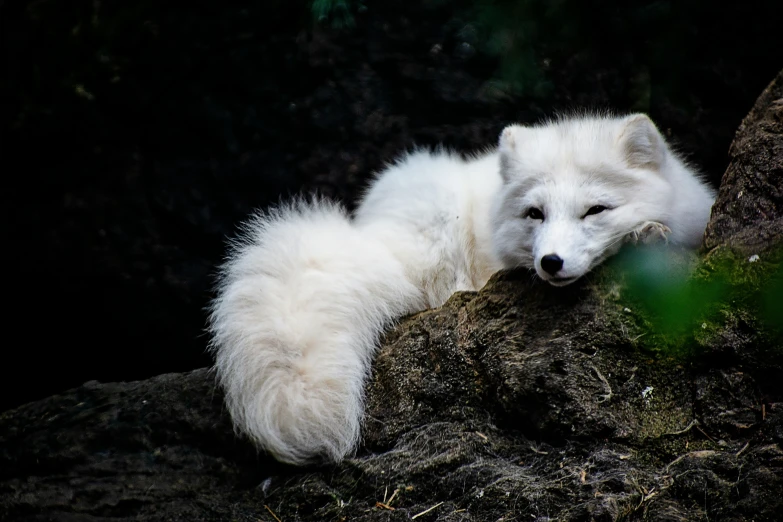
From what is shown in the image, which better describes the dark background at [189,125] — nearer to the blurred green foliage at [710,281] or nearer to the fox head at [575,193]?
the fox head at [575,193]

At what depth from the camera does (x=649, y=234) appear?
2.68 meters

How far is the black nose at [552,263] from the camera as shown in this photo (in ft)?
8.44

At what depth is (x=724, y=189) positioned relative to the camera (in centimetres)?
268

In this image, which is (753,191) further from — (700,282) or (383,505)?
(383,505)

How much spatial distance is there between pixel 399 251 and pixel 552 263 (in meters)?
0.96

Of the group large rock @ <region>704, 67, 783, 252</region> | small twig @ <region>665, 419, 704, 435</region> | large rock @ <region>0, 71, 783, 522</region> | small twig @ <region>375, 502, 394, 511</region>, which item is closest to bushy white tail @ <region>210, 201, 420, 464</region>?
large rock @ <region>0, 71, 783, 522</region>

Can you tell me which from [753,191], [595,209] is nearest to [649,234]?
[595,209]

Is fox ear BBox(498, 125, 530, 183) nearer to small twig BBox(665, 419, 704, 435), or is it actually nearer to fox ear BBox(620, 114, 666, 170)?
fox ear BBox(620, 114, 666, 170)

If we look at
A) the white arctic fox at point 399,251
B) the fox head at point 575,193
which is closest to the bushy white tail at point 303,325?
the white arctic fox at point 399,251

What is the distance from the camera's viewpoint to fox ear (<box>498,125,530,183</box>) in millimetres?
3162

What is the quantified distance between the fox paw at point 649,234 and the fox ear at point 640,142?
15.4 inches

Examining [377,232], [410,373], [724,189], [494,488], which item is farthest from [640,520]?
[377,232]

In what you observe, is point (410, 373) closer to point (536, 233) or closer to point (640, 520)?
point (536, 233)

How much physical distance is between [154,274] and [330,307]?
180 centimetres
